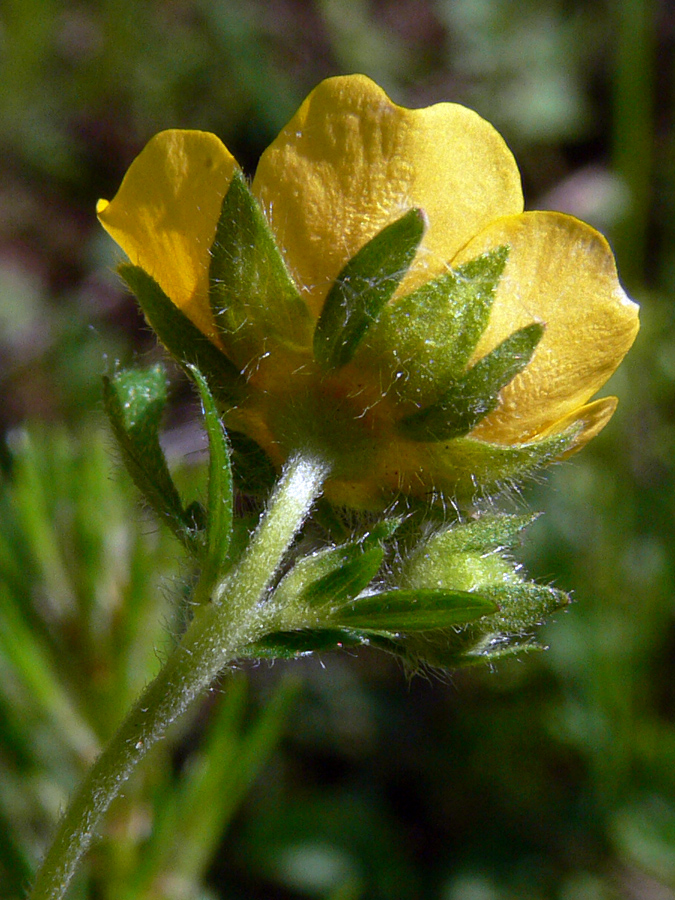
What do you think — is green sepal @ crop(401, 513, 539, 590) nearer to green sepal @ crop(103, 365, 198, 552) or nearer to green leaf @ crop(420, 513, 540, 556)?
green leaf @ crop(420, 513, 540, 556)

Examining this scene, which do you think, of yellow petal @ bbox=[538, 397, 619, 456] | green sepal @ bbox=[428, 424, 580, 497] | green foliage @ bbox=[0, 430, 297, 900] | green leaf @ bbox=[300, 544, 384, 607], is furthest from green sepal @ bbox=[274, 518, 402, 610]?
green foliage @ bbox=[0, 430, 297, 900]

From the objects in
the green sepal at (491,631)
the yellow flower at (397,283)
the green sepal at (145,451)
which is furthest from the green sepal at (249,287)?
the green sepal at (491,631)

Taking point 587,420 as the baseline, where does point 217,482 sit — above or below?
above

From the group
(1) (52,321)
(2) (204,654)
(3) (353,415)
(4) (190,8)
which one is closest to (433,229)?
(3) (353,415)

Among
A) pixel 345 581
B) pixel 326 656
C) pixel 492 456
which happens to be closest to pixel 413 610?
pixel 345 581

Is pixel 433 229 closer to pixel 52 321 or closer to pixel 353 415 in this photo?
pixel 353 415

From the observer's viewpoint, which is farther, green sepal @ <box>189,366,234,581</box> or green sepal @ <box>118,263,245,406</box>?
green sepal @ <box>118,263,245,406</box>

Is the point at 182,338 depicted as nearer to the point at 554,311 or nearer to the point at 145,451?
the point at 145,451
